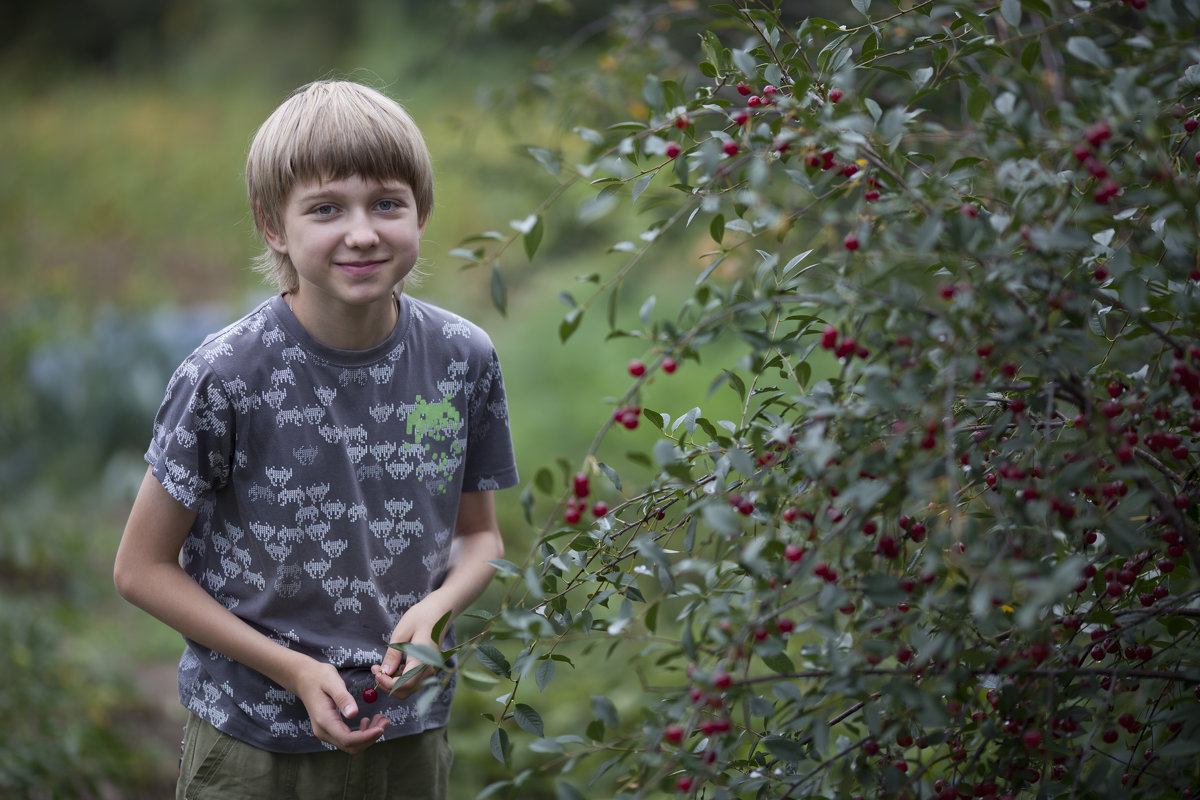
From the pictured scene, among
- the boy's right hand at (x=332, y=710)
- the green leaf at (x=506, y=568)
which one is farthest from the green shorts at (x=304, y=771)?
the green leaf at (x=506, y=568)

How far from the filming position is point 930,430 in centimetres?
92

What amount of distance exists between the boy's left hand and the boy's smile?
0.37 meters

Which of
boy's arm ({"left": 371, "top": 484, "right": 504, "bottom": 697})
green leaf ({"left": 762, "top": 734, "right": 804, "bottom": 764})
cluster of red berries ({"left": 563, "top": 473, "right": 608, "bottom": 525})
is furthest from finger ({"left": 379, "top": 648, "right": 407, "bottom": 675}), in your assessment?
green leaf ({"left": 762, "top": 734, "right": 804, "bottom": 764})

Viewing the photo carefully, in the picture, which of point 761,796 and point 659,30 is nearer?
point 761,796

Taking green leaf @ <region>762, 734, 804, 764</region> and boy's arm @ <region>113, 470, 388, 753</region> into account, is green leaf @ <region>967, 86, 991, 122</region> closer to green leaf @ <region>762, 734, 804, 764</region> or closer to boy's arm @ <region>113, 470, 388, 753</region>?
green leaf @ <region>762, 734, 804, 764</region>

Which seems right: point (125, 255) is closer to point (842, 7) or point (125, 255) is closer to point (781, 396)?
point (842, 7)

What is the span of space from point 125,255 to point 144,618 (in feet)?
13.4

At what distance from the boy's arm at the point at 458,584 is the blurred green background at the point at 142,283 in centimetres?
50

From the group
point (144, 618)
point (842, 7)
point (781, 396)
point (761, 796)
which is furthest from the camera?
point (144, 618)

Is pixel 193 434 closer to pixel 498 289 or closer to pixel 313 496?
pixel 313 496

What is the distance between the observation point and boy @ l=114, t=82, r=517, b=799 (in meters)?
1.38

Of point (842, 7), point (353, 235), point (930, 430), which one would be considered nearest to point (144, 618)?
point (353, 235)

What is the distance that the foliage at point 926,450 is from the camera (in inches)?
37.6

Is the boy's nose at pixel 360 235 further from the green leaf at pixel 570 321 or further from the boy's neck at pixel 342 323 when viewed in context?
the green leaf at pixel 570 321
